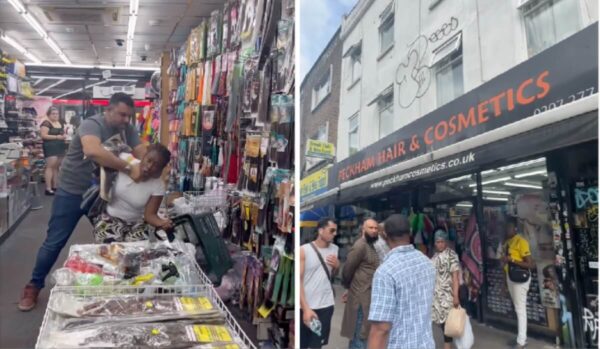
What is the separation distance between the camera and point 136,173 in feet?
6.75

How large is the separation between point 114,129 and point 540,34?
5.06 feet

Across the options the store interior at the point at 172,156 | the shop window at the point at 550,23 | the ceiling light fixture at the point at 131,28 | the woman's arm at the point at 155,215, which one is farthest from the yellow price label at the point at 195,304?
the shop window at the point at 550,23

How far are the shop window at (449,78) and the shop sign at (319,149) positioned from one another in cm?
44

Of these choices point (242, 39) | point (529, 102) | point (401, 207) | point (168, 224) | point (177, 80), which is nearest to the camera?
point (529, 102)

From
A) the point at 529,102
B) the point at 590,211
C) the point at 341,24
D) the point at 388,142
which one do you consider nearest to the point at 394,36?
the point at 341,24

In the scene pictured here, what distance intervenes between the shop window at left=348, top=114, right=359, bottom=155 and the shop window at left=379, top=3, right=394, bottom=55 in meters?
0.28

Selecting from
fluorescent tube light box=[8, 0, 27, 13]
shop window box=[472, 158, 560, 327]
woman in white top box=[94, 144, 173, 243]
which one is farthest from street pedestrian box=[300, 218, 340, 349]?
fluorescent tube light box=[8, 0, 27, 13]

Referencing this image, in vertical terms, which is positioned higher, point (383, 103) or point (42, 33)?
point (42, 33)

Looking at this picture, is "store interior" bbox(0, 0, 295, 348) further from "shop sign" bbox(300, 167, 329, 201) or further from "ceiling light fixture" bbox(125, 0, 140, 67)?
"shop sign" bbox(300, 167, 329, 201)

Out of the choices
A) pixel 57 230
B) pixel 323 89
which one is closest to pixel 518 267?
pixel 323 89

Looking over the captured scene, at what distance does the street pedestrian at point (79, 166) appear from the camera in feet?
6.31

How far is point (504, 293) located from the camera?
5.95 ft

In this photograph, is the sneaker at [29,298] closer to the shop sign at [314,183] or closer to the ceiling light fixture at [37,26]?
the ceiling light fixture at [37,26]

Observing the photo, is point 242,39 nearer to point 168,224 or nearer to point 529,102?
point 168,224
